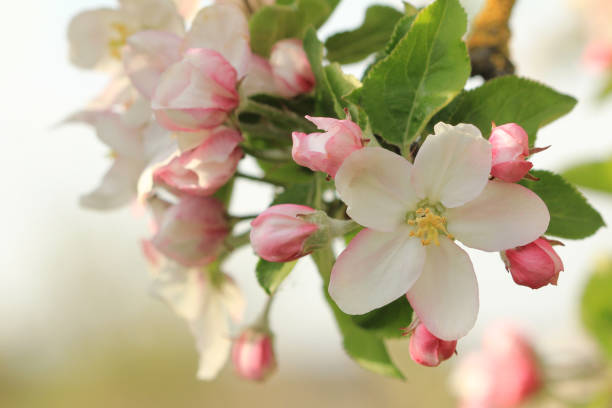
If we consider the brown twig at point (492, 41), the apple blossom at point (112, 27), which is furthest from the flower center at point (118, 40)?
the brown twig at point (492, 41)

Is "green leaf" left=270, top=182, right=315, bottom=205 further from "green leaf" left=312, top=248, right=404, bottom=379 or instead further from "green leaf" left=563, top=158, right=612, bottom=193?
"green leaf" left=563, top=158, right=612, bottom=193

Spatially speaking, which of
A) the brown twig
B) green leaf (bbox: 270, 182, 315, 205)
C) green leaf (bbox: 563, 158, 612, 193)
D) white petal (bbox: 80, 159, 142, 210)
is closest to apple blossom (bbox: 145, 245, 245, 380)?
white petal (bbox: 80, 159, 142, 210)

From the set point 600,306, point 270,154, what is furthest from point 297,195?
point 600,306

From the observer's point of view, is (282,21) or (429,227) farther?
(282,21)

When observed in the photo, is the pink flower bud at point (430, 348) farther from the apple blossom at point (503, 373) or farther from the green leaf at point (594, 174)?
the apple blossom at point (503, 373)

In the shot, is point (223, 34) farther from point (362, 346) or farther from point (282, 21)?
point (362, 346)
